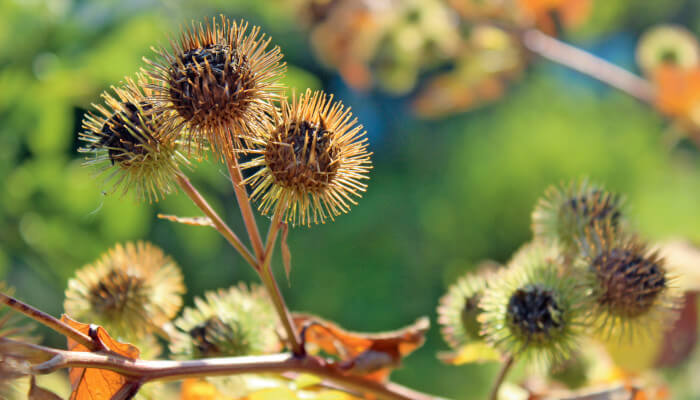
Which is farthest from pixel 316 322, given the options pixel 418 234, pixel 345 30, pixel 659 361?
pixel 418 234

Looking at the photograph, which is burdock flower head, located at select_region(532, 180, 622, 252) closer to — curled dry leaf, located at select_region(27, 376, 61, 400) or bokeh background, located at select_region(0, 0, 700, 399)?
curled dry leaf, located at select_region(27, 376, 61, 400)

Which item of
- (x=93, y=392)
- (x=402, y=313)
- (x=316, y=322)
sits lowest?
(x=93, y=392)

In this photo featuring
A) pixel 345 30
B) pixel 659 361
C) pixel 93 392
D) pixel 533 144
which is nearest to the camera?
pixel 93 392

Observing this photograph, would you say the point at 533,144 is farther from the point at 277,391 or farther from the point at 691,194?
the point at 277,391

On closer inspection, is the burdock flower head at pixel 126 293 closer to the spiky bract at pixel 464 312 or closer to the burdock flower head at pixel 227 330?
the burdock flower head at pixel 227 330

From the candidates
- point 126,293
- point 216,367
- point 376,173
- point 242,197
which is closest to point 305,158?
point 242,197

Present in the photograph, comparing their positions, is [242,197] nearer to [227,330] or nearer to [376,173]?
[227,330]
